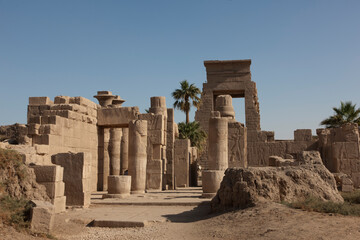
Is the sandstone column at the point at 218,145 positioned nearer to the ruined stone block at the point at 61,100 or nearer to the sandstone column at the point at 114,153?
the sandstone column at the point at 114,153

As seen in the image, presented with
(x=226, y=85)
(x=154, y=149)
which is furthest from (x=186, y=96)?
(x=154, y=149)

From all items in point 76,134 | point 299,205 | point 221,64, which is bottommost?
point 299,205

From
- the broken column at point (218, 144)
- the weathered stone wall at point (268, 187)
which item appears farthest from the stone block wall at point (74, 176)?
the broken column at point (218, 144)

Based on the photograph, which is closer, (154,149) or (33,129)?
(33,129)

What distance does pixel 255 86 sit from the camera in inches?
1181

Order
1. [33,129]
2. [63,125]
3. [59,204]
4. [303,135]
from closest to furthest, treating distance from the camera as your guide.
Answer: [59,204] < [33,129] < [63,125] < [303,135]

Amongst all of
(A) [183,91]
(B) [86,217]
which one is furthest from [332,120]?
(B) [86,217]

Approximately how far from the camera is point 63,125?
14594 millimetres

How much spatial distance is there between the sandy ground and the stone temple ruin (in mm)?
2045

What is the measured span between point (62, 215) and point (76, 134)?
21.3 feet

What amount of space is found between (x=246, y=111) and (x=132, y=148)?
15.0 m

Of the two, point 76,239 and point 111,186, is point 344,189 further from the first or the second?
point 76,239

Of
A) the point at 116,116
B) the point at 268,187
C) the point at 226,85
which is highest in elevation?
the point at 226,85

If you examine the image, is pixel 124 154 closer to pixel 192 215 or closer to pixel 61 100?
pixel 61 100
